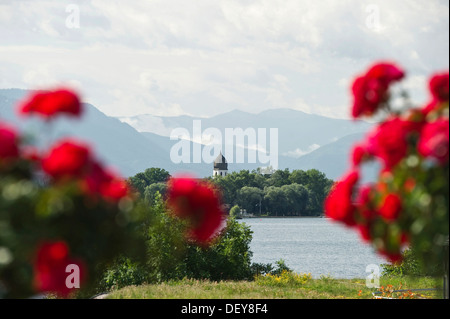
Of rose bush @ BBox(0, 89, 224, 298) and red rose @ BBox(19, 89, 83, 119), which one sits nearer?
rose bush @ BBox(0, 89, 224, 298)

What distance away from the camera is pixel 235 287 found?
20.3 meters

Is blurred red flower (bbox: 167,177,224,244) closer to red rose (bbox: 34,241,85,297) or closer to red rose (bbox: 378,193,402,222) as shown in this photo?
red rose (bbox: 34,241,85,297)

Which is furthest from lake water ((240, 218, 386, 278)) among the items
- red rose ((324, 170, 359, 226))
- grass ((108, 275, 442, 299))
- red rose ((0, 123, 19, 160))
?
red rose ((0, 123, 19, 160))

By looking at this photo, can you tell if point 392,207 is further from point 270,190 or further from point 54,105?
point 270,190

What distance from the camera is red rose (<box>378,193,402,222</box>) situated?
4.22m

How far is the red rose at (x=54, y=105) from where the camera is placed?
148 inches

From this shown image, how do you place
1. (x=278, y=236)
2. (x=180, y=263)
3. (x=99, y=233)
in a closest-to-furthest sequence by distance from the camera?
1. (x=99, y=233)
2. (x=180, y=263)
3. (x=278, y=236)

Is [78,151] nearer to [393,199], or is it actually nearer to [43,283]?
[43,283]

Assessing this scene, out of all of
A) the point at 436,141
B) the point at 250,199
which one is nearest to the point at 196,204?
the point at 436,141

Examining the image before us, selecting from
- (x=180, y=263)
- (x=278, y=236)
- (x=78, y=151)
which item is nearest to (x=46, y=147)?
(x=78, y=151)

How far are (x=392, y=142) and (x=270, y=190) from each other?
114 meters

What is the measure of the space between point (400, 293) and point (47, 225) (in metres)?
18.1

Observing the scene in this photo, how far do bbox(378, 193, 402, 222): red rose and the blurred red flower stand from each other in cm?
101

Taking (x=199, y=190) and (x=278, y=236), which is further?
(x=278, y=236)
